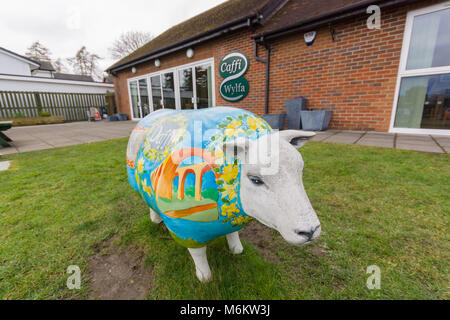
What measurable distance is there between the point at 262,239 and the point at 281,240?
0.18m

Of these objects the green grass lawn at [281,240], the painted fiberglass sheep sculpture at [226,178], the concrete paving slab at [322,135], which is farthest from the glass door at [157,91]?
the painted fiberglass sheep sculpture at [226,178]

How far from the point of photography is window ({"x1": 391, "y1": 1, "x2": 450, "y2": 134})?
438cm

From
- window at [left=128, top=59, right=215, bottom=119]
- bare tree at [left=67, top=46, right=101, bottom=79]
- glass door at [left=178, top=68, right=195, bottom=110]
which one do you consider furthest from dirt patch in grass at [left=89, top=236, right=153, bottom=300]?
bare tree at [left=67, top=46, right=101, bottom=79]

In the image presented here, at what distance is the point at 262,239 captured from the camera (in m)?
1.90

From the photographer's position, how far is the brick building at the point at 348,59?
178 inches

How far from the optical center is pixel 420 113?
4.81 m

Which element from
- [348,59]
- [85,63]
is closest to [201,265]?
[348,59]

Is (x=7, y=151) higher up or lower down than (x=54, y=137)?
lower down

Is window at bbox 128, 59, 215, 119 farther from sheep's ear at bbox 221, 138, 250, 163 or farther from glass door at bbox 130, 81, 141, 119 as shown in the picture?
sheep's ear at bbox 221, 138, 250, 163

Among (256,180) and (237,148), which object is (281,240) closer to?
(256,180)

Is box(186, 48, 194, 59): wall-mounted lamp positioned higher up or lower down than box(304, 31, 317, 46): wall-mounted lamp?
higher up

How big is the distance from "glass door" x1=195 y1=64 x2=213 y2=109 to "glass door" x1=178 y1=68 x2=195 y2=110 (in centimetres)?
36

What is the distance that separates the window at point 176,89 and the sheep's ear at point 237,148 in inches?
314
